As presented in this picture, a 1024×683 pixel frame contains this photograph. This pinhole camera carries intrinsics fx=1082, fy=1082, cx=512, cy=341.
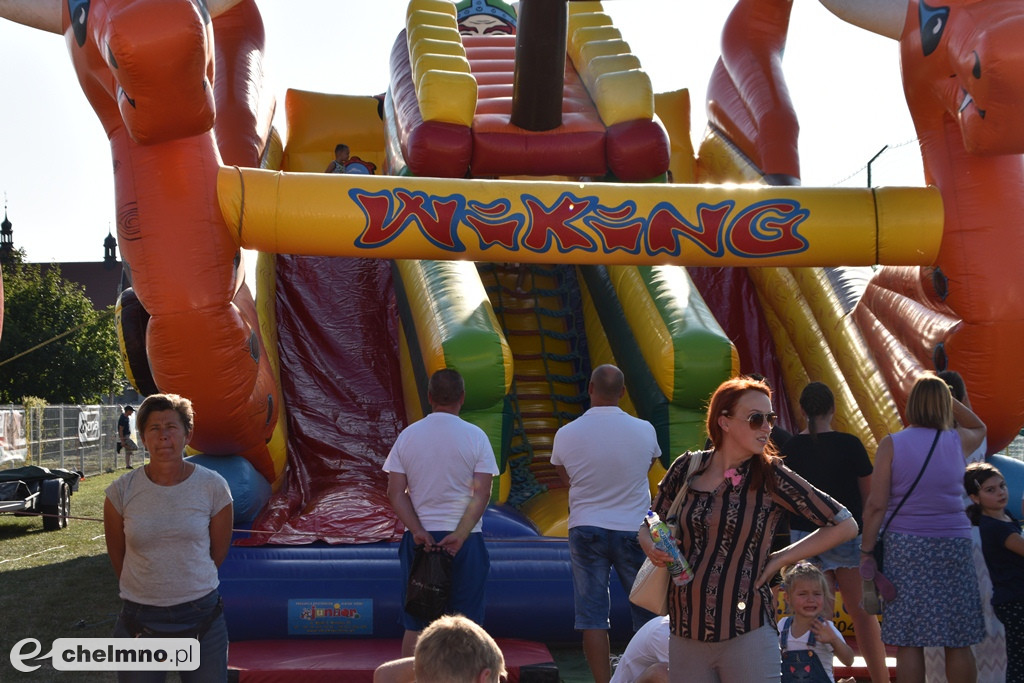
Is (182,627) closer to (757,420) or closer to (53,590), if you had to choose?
(757,420)

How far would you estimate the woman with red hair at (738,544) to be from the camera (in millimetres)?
2416

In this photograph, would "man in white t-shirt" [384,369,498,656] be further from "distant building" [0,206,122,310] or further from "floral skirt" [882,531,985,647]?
"distant building" [0,206,122,310]

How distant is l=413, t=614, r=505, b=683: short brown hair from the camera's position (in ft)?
5.41

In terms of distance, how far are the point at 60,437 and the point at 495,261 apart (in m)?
12.9

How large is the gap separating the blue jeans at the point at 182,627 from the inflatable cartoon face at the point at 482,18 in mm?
7310

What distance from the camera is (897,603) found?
348 centimetres

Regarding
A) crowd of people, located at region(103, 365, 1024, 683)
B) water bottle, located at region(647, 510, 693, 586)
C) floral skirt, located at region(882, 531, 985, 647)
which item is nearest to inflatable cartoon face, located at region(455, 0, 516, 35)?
crowd of people, located at region(103, 365, 1024, 683)

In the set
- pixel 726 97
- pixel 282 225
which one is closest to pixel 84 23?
pixel 282 225

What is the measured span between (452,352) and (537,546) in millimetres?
1086

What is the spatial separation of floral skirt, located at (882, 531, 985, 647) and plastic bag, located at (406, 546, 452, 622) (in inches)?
56.8

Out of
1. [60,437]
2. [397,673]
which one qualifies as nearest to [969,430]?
[397,673]

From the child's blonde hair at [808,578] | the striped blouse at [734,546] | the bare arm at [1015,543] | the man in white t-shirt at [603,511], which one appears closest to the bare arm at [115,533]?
the striped blouse at [734,546]

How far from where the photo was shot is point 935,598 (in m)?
3.43

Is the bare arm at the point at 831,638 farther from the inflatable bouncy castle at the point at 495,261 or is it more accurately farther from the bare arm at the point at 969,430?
the inflatable bouncy castle at the point at 495,261
